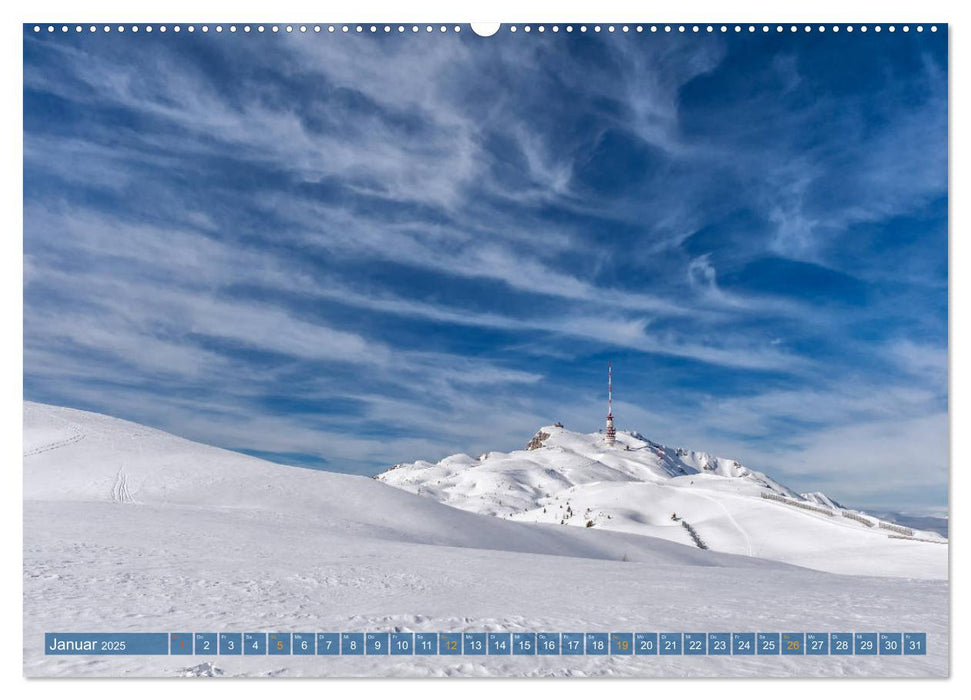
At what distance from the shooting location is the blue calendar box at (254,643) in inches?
225

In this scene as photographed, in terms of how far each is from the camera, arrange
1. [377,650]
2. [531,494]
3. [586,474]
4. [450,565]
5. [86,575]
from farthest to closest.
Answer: [586,474] → [531,494] → [450,565] → [86,575] → [377,650]

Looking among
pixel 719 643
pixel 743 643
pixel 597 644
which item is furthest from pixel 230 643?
pixel 743 643

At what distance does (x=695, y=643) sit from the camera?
20.3 ft

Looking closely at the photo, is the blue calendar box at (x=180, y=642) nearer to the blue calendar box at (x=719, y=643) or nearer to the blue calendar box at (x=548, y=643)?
the blue calendar box at (x=548, y=643)

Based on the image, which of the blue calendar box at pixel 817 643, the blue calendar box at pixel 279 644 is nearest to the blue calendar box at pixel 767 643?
the blue calendar box at pixel 817 643

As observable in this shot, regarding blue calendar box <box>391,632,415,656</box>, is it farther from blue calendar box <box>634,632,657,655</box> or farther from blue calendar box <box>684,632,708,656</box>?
blue calendar box <box>684,632,708,656</box>

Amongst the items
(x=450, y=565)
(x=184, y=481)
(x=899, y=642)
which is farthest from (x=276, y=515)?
(x=899, y=642)

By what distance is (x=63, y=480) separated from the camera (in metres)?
19.6

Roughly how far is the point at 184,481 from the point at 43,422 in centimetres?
861

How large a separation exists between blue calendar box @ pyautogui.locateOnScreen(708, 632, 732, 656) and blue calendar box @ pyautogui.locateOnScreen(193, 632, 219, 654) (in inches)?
186

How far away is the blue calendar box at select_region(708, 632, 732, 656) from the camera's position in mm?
6164

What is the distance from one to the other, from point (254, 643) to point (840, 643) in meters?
5.79

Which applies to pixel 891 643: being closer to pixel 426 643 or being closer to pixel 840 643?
pixel 840 643
